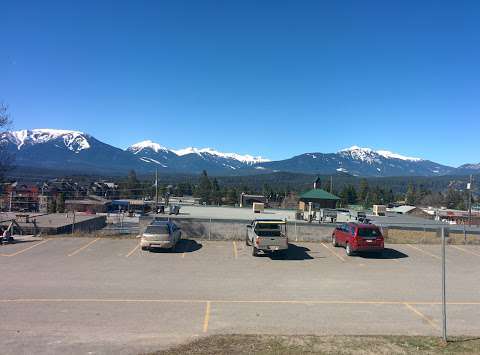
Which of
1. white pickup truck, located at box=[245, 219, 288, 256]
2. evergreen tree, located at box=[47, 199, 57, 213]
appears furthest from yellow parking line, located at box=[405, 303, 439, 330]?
evergreen tree, located at box=[47, 199, 57, 213]

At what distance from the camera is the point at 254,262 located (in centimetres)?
2105

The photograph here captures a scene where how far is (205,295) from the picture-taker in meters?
14.7

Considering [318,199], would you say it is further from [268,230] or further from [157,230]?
[157,230]

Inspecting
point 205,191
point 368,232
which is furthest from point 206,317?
point 205,191

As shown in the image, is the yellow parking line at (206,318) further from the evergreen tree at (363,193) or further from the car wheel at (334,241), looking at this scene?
the evergreen tree at (363,193)

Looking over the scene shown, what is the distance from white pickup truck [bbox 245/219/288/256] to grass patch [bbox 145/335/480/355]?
11.3 meters

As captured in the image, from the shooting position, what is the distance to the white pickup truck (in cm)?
2177

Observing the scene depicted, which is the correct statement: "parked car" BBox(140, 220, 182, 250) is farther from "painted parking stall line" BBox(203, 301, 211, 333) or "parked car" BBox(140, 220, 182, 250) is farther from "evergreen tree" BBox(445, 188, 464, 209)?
"evergreen tree" BBox(445, 188, 464, 209)

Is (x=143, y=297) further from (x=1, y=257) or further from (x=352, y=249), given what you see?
(x=352, y=249)

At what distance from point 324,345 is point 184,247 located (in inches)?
621

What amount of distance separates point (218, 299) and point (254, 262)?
700cm

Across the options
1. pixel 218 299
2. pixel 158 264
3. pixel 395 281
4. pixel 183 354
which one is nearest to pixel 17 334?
pixel 183 354

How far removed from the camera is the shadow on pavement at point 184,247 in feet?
77.6

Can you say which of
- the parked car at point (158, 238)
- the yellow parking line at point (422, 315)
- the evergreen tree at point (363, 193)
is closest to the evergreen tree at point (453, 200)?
the evergreen tree at point (363, 193)
